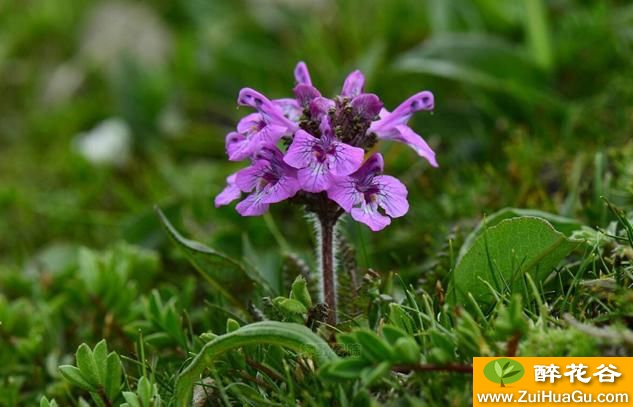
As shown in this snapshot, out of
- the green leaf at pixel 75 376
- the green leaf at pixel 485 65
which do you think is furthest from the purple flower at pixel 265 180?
the green leaf at pixel 485 65

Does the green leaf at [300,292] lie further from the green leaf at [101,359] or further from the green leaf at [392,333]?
the green leaf at [101,359]

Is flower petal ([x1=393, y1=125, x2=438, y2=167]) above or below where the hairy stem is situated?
above

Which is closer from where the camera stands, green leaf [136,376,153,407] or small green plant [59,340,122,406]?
green leaf [136,376,153,407]

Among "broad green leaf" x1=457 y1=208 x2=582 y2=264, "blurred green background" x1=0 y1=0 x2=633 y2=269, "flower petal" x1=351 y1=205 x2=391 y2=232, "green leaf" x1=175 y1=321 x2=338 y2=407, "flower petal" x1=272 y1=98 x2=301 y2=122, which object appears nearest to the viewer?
"green leaf" x1=175 y1=321 x2=338 y2=407

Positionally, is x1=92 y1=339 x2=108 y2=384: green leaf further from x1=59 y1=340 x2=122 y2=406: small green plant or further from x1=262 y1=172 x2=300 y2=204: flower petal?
x1=262 y1=172 x2=300 y2=204: flower petal

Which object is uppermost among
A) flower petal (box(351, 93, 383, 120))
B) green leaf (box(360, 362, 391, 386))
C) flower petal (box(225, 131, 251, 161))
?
flower petal (box(351, 93, 383, 120))

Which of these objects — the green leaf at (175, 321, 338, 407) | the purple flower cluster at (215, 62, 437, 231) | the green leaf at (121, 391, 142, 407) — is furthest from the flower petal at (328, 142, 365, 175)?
the green leaf at (121, 391, 142, 407)

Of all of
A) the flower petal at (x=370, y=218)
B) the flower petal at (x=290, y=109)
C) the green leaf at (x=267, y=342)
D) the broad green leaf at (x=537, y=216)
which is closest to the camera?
the green leaf at (x=267, y=342)
